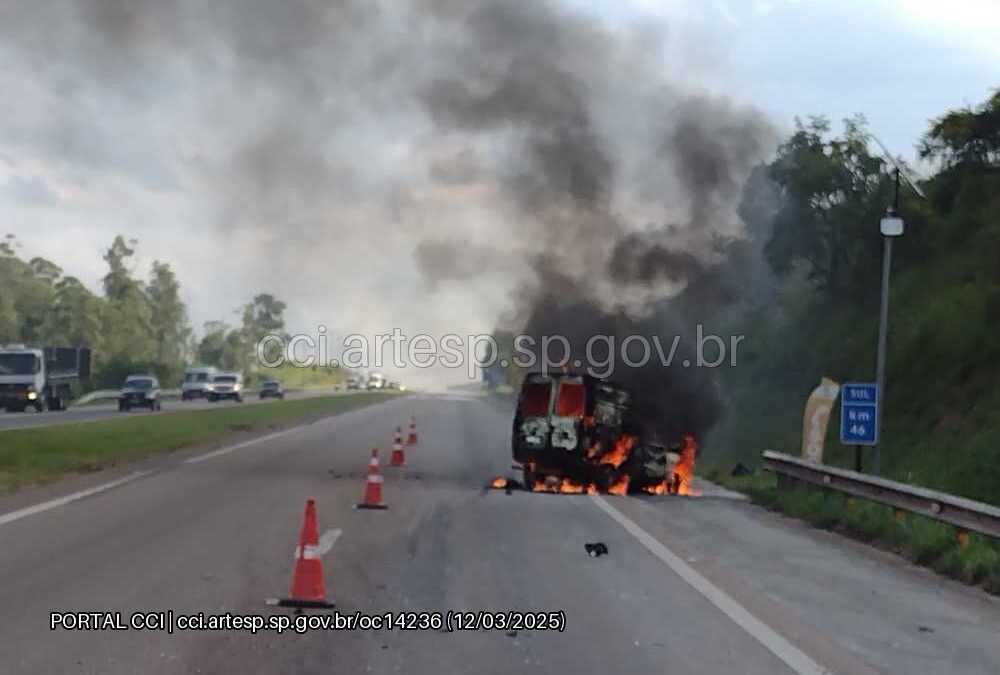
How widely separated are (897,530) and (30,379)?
3980 cm

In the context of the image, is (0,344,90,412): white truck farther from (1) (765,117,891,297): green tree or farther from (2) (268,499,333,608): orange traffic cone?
(2) (268,499,333,608): orange traffic cone

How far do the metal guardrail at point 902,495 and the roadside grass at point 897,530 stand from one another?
0.21 meters

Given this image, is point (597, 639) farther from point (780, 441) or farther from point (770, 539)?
point (780, 441)

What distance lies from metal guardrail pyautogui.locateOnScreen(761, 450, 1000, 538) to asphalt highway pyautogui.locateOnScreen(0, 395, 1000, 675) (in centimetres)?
72

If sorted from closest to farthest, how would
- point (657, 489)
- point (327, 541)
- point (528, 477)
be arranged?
point (327, 541) < point (528, 477) < point (657, 489)

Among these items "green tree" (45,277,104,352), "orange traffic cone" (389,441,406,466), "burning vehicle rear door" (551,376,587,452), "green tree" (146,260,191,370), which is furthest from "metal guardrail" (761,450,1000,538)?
"green tree" (146,260,191,370)

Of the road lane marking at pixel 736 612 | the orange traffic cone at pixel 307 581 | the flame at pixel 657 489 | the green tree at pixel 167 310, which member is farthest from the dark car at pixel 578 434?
the green tree at pixel 167 310

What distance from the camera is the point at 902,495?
1445cm

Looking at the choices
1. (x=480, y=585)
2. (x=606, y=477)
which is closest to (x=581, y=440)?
(x=606, y=477)

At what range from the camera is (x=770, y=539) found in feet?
47.1

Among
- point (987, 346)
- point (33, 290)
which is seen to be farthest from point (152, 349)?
point (987, 346)

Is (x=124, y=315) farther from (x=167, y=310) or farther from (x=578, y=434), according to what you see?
(x=578, y=434)

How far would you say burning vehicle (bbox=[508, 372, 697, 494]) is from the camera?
19750 millimetres

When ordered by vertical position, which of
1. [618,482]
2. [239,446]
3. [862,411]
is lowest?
[239,446]
